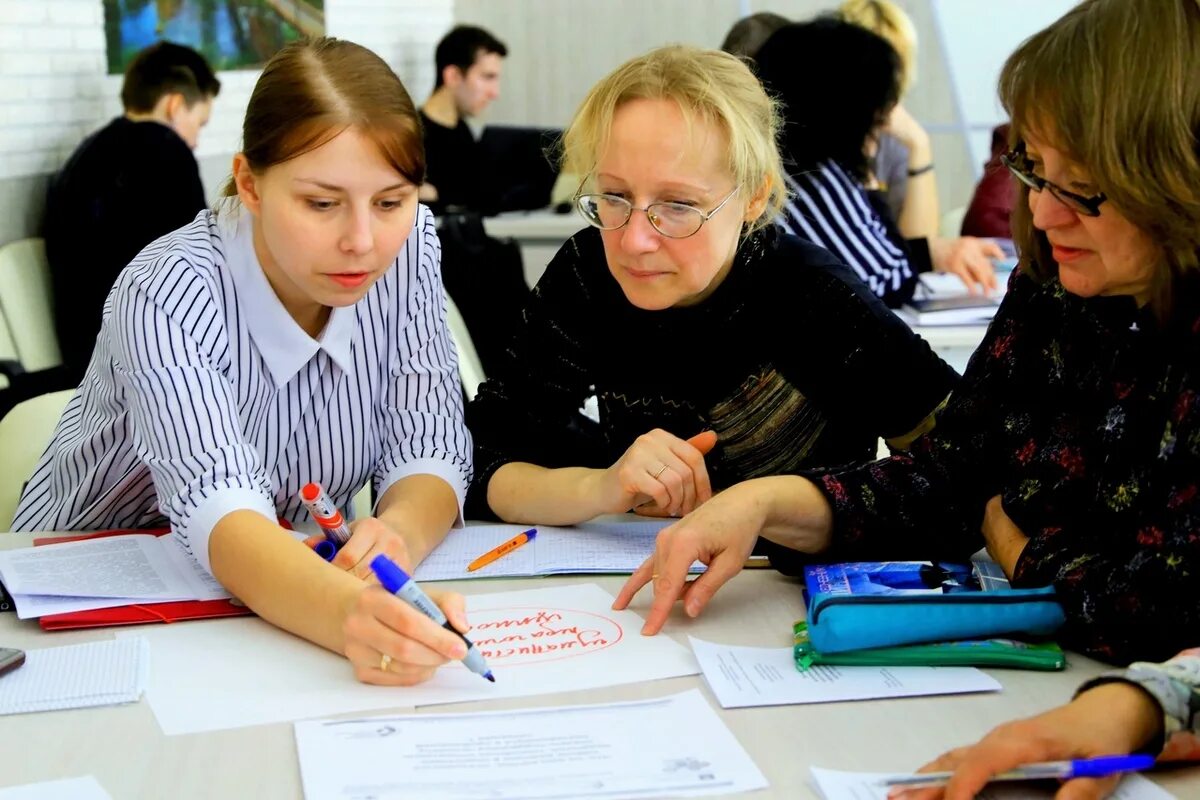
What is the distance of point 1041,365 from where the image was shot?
149 cm

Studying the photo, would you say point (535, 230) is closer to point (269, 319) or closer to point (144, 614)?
point (269, 319)

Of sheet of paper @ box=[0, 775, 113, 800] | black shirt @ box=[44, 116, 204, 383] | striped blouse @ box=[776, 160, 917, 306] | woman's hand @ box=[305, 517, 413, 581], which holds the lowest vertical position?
black shirt @ box=[44, 116, 204, 383]

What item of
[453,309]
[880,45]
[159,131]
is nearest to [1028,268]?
[453,309]

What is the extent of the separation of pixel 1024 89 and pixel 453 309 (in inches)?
69.6

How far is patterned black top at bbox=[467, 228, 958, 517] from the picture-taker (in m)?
1.86

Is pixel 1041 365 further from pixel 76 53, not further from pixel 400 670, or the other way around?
pixel 76 53

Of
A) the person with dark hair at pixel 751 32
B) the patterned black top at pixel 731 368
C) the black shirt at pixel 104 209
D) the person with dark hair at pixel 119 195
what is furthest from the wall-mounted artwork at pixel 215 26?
the patterned black top at pixel 731 368

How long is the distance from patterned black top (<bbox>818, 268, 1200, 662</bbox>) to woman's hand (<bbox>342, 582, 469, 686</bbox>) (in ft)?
1.65

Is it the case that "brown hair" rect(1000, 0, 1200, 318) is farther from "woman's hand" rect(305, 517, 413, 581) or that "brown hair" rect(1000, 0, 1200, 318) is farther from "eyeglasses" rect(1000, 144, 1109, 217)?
"woman's hand" rect(305, 517, 413, 581)

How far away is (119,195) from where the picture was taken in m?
4.31

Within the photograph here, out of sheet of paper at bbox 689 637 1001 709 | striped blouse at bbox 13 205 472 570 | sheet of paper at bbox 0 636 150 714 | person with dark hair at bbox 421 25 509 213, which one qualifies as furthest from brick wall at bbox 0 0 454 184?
sheet of paper at bbox 689 637 1001 709

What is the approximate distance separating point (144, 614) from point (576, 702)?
0.50m

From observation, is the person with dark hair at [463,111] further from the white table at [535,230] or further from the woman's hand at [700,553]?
the woman's hand at [700,553]

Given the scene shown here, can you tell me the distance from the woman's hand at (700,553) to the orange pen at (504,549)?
0.20 metres
